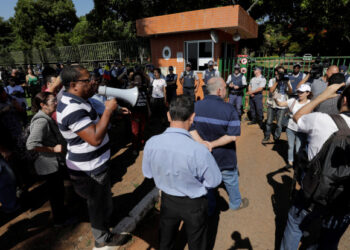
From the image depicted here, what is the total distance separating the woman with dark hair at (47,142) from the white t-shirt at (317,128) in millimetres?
2810

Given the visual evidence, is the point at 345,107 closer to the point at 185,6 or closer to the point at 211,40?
the point at 211,40

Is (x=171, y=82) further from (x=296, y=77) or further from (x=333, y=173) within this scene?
(x=333, y=173)

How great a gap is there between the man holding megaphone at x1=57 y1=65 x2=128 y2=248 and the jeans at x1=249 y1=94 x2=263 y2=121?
5.76 m

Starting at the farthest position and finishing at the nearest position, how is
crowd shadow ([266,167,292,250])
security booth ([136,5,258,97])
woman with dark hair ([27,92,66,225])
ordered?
security booth ([136,5,258,97]) → crowd shadow ([266,167,292,250]) → woman with dark hair ([27,92,66,225])

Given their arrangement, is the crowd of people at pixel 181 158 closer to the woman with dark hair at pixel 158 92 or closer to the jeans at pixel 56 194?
the jeans at pixel 56 194

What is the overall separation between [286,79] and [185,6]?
1190 centimetres

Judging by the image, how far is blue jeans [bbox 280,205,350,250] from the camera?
6.19 ft

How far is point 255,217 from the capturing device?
315 cm

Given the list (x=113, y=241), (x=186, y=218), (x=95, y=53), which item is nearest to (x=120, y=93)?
(x=186, y=218)

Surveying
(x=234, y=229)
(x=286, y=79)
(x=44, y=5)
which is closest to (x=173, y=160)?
(x=234, y=229)

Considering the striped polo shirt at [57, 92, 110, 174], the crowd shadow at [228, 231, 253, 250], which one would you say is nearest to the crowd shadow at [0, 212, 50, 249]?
the striped polo shirt at [57, 92, 110, 174]

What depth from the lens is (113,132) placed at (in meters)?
7.02

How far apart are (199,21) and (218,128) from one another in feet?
22.8

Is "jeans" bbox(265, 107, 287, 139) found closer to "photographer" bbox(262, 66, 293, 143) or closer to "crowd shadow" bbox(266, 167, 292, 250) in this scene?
"photographer" bbox(262, 66, 293, 143)
